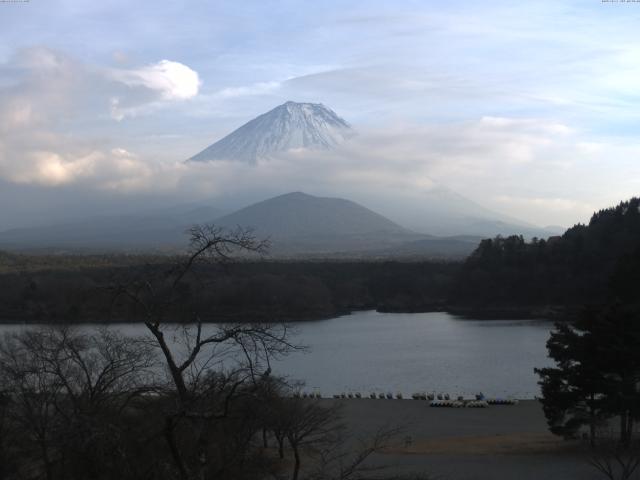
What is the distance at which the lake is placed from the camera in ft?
55.8

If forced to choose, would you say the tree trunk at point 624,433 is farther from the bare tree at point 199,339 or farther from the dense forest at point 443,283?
the dense forest at point 443,283

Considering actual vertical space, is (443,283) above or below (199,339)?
below

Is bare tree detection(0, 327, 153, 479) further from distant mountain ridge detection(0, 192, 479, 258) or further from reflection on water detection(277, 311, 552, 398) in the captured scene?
distant mountain ridge detection(0, 192, 479, 258)

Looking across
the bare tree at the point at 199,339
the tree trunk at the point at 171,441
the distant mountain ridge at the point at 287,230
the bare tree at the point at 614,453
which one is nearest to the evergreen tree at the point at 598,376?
the bare tree at the point at 614,453

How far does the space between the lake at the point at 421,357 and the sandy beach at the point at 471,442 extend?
1.75 meters

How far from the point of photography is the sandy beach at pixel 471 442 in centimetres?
848

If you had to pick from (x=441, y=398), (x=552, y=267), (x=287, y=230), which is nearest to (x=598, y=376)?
(x=441, y=398)

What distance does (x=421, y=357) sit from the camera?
2109 centimetres

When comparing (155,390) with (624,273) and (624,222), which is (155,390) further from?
(624,222)

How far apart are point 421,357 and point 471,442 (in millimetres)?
10188

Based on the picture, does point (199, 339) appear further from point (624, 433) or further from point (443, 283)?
point (443, 283)

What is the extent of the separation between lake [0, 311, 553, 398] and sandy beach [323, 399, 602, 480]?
1.75 meters

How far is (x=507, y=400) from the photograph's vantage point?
14.6 metres

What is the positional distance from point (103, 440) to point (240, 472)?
2.93 feet
